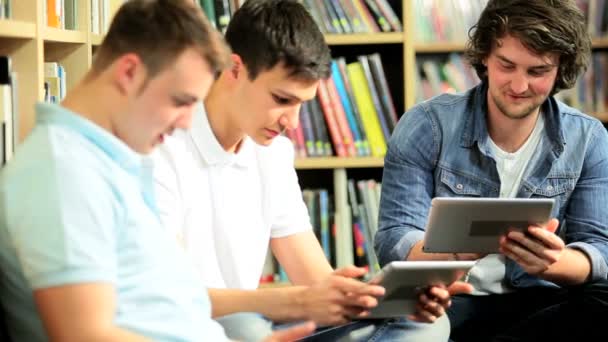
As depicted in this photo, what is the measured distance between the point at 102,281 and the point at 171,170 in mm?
657

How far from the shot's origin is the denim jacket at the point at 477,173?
6.97 ft

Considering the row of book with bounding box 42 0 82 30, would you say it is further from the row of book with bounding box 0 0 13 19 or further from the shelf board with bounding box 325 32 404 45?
the shelf board with bounding box 325 32 404 45

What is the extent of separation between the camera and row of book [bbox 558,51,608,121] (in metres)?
2.82

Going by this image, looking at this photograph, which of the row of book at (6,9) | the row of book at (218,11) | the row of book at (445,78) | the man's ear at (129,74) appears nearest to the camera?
the man's ear at (129,74)

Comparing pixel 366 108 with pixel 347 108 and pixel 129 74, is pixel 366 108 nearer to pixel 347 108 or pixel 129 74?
pixel 347 108

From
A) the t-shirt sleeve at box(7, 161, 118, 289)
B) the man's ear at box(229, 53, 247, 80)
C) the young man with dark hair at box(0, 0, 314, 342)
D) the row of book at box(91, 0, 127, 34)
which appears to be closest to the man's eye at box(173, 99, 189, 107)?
the young man with dark hair at box(0, 0, 314, 342)

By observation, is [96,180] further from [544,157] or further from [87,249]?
[544,157]

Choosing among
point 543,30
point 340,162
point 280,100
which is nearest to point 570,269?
point 543,30

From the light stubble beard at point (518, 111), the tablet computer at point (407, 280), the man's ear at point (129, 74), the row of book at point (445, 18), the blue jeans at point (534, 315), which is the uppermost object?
the row of book at point (445, 18)

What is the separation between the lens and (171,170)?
5.49ft

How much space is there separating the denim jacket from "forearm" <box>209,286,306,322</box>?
575 millimetres

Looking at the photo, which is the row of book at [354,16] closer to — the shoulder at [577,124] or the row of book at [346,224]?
the row of book at [346,224]

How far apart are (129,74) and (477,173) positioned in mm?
1187

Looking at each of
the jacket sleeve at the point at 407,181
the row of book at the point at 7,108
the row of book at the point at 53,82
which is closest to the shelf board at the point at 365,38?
the jacket sleeve at the point at 407,181
